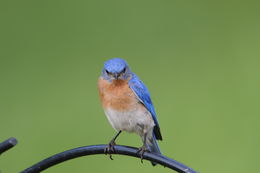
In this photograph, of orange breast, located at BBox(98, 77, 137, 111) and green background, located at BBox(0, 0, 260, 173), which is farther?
green background, located at BBox(0, 0, 260, 173)

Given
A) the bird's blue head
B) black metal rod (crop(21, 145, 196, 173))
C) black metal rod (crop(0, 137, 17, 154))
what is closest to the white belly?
the bird's blue head

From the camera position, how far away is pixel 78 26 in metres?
4.86

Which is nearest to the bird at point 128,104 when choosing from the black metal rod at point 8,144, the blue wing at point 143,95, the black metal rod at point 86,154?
the blue wing at point 143,95

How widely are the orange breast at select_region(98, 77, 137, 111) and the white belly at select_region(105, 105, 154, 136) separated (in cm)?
3

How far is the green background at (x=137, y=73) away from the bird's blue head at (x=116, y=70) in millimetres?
788

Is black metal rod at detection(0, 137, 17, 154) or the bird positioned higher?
the bird

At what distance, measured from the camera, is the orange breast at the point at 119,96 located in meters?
3.43

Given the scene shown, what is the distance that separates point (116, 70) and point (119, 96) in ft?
0.52

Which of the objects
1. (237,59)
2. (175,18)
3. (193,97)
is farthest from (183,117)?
(175,18)

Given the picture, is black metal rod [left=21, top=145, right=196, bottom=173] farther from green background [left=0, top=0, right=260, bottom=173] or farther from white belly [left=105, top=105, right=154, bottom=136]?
green background [left=0, top=0, right=260, bottom=173]

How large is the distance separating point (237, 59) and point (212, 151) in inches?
27.9

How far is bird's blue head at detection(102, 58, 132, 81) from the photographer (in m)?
3.31

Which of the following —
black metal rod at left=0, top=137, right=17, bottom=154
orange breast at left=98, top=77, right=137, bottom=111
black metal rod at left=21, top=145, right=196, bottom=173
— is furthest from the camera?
orange breast at left=98, top=77, right=137, bottom=111

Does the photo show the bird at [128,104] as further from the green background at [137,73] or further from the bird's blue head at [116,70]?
the green background at [137,73]
